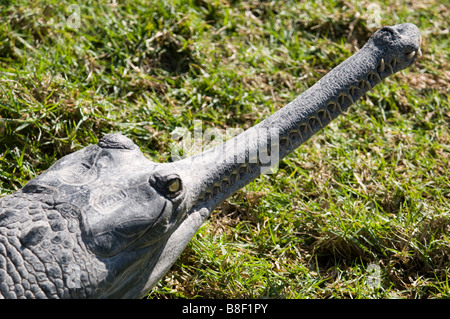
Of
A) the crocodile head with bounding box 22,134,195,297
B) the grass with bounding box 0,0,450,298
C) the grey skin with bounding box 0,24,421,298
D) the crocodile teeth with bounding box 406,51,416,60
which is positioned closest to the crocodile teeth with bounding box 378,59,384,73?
the grey skin with bounding box 0,24,421,298

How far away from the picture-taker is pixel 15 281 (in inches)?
83.7

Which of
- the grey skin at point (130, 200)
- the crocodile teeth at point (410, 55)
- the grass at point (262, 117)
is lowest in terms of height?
the grass at point (262, 117)

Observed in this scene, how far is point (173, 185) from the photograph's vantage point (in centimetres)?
233

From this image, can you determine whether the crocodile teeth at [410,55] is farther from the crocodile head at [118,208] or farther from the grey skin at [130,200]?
the crocodile head at [118,208]

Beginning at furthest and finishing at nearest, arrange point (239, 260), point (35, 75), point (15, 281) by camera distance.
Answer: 1. point (35, 75)
2. point (239, 260)
3. point (15, 281)

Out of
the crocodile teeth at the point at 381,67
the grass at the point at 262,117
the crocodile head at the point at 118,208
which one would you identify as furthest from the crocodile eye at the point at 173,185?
the crocodile teeth at the point at 381,67

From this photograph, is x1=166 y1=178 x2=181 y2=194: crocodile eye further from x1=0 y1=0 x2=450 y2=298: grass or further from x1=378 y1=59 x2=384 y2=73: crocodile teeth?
x1=378 y1=59 x2=384 y2=73: crocodile teeth

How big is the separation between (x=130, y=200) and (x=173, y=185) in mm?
203

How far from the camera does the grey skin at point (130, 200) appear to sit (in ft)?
7.07

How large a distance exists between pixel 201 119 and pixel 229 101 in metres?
0.30

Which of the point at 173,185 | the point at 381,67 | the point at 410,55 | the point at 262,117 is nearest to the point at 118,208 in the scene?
the point at 173,185

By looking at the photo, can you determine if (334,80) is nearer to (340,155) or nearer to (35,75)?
(340,155)

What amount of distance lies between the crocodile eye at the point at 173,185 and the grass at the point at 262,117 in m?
0.81

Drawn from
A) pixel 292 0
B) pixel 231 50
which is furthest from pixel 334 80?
pixel 292 0
